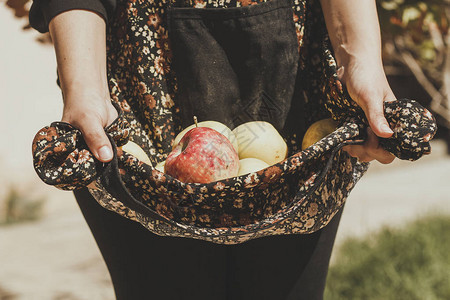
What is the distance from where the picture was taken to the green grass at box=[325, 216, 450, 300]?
123 inches

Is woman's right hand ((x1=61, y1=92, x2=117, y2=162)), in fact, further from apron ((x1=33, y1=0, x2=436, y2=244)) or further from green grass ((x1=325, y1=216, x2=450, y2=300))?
green grass ((x1=325, y1=216, x2=450, y2=300))

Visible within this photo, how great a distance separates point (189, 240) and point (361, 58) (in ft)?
2.51

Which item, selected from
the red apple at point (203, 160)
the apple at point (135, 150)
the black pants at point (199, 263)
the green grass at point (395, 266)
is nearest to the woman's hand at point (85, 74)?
the apple at point (135, 150)

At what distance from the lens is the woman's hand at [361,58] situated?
1323 mm

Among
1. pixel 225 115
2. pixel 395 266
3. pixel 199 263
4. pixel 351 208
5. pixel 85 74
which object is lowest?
pixel 351 208

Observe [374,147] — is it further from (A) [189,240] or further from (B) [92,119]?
(B) [92,119]

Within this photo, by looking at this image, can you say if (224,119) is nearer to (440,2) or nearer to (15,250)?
(440,2)

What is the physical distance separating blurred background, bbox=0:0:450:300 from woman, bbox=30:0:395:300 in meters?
0.68

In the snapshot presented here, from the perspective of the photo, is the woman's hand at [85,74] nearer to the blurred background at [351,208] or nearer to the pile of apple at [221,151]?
the pile of apple at [221,151]

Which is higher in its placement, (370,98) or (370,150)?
(370,98)

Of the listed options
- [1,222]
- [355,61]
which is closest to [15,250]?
[1,222]

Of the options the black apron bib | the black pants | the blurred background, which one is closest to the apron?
the black apron bib

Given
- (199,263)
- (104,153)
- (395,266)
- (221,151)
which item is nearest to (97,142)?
(104,153)

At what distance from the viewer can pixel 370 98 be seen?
51.2 inches
